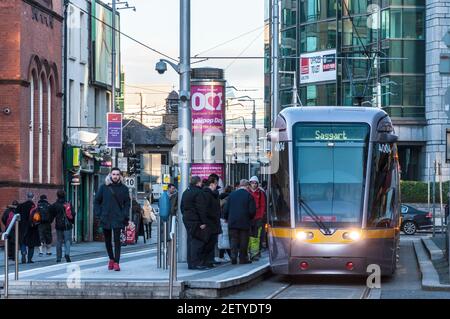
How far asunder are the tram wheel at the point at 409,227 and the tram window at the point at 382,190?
30400 mm

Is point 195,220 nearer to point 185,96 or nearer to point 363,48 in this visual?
point 185,96

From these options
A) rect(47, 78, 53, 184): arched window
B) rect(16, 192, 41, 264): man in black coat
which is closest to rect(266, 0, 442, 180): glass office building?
rect(47, 78, 53, 184): arched window

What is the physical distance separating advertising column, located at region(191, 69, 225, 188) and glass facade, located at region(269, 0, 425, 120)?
111ft

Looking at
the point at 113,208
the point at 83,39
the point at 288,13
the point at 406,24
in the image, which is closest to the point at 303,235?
the point at 113,208

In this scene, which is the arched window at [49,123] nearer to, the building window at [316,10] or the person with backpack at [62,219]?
the person with backpack at [62,219]

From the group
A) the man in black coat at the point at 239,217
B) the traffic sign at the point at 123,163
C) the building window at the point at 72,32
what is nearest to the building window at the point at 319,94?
the traffic sign at the point at 123,163

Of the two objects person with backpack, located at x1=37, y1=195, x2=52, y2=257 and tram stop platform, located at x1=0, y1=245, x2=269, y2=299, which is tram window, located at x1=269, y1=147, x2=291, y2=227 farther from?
person with backpack, located at x1=37, y1=195, x2=52, y2=257

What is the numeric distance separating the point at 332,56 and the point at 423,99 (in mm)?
6321

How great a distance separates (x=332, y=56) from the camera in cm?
6994

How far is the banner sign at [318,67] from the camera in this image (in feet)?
232
